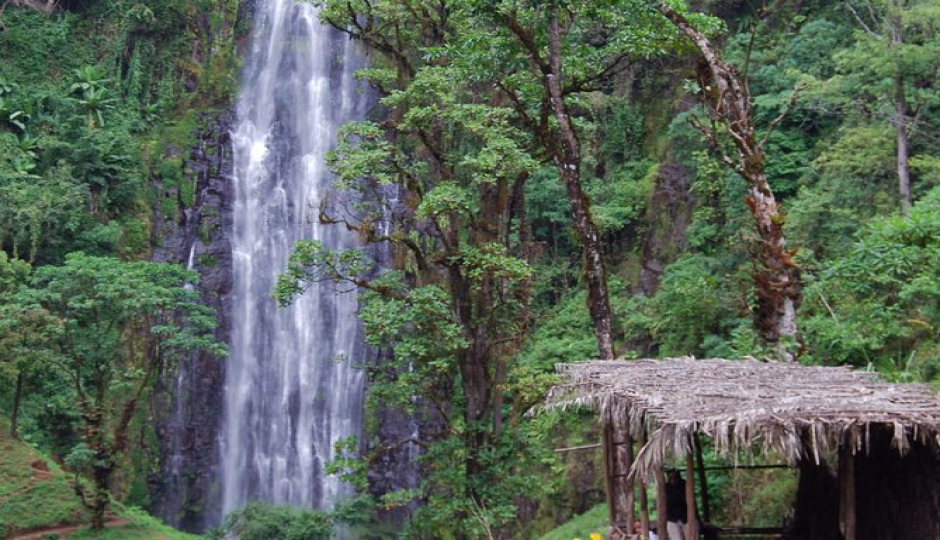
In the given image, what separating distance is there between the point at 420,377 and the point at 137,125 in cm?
1623

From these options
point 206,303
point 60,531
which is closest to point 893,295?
point 60,531

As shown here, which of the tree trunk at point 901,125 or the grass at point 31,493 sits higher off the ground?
the tree trunk at point 901,125

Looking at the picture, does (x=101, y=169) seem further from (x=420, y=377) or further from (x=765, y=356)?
(x=765, y=356)

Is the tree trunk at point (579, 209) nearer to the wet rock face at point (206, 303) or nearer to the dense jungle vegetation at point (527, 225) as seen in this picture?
the dense jungle vegetation at point (527, 225)

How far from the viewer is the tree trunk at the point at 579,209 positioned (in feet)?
34.1

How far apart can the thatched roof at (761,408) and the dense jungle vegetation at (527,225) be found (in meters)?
2.36

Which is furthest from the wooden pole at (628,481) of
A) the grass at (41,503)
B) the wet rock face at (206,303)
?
the wet rock face at (206,303)

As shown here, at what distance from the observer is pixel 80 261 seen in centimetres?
1564

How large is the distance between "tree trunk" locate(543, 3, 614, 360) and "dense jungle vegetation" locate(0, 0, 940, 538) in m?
0.04

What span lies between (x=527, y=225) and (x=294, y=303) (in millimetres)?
9276

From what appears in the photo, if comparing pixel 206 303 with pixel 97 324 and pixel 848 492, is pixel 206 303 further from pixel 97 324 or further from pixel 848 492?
pixel 848 492

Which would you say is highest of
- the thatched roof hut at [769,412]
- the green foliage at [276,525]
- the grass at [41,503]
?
the thatched roof hut at [769,412]

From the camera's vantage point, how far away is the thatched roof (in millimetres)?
5238

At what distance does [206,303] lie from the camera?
23500 millimetres
